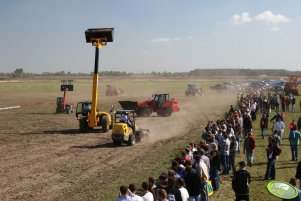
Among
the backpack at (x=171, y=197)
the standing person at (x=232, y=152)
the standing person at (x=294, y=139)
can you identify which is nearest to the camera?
the backpack at (x=171, y=197)

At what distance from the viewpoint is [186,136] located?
25.1m

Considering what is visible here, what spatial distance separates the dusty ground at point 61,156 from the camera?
565 inches

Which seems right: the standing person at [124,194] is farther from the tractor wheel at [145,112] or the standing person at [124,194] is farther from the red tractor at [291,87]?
the red tractor at [291,87]

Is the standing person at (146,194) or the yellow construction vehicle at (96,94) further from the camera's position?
the yellow construction vehicle at (96,94)

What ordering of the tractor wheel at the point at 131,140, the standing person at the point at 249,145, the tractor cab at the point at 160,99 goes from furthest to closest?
the tractor cab at the point at 160,99
the tractor wheel at the point at 131,140
the standing person at the point at 249,145

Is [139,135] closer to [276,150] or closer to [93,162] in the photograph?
[93,162]

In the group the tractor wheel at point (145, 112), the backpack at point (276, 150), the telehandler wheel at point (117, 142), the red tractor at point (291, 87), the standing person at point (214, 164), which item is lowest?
the telehandler wheel at point (117, 142)

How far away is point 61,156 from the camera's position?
19.5 meters

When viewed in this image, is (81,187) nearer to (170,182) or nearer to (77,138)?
(170,182)

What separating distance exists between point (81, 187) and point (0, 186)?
2970 millimetres

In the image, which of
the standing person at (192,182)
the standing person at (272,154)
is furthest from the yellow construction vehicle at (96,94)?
the standing person at (192,182)

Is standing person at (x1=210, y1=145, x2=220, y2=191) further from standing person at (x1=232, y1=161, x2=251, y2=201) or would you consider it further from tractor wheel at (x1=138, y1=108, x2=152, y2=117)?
tractor wheel at (x1=138, y1=108, x2=152, y2=117)

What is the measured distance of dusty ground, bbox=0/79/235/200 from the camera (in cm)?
1434

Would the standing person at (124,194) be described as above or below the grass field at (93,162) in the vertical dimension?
above
